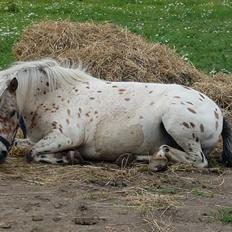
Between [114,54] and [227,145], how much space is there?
510 cm

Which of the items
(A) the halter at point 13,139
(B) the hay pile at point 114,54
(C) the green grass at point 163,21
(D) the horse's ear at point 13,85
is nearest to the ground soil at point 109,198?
(A) the halter at point 13,139

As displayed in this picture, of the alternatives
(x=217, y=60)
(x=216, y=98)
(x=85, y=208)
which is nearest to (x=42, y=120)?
(x=85, y=208)

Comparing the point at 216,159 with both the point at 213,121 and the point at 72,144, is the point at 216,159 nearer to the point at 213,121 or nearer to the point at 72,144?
the point at 213,121

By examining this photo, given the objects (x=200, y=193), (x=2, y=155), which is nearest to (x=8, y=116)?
(x=2, y=155)

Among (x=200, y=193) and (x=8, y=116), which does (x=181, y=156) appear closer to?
(x=200, y=193)

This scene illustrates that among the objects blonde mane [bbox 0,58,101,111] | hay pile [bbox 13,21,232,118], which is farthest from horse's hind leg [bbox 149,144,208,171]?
hay pile [bbox 13,21,232,118]

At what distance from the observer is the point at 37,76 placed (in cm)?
850

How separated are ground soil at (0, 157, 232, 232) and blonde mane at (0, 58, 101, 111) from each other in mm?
832

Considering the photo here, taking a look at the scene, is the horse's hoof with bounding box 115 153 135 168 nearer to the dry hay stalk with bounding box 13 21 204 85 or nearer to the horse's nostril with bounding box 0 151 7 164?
the horse's nostril with bounding box 0 151 7 164

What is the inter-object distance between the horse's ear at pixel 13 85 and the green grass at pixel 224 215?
2.93 meters

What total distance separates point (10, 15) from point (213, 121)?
18.5 meters

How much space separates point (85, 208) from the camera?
614 cm

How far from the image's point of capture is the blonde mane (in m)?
8.36

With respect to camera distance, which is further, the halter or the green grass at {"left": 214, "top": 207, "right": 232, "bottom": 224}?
the halter
